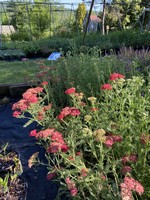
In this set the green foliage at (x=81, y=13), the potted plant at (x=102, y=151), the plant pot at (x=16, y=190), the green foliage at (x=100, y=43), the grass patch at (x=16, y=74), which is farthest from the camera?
the green foliage at (x=81, y=13)

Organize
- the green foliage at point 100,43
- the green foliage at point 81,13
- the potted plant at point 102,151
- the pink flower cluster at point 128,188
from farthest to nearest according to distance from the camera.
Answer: the green foliage at point 81,13
the green foliage at point 100,43
the potted plant at point 102,151
the pink flower cluster at point 128,188

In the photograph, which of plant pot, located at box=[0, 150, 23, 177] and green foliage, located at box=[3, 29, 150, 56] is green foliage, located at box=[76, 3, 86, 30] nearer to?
green foliage, located at box=[3, 29, 150, 56]

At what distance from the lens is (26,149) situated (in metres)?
2.48

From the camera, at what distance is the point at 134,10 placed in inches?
611

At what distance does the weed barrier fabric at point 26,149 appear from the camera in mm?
1888

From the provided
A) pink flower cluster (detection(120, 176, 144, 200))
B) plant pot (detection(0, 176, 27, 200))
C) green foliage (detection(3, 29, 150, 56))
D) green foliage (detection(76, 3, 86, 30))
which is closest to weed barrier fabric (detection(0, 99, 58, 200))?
plant pot (detection(0, 176, 27, 200))

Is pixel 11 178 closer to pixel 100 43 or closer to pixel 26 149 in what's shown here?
pixel 26 149

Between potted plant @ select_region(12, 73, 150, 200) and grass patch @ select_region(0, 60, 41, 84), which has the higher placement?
potted plant @ select_region(12, 73, 150, 200)

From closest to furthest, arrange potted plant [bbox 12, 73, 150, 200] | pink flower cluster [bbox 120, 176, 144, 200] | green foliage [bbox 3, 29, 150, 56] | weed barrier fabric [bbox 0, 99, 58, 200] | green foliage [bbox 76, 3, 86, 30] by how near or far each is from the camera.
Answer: pink flower cluster [bbox 120, 176, 144, 200] < potted plant [bbox 12, 73, 150, 200] < weed barrier fabric [bbox 0, 99, 58, 200] < green foliage [bbox 3, 29, 150, 56] < green foliage [bbox 76, 3, 86, 30]

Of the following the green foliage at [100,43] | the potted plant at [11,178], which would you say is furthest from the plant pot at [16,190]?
the green foliage at [100,43]

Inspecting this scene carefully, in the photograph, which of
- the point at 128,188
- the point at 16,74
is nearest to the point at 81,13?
the point at 16,74

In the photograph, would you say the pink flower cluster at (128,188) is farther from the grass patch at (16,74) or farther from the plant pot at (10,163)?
the grass patch at (16,74)

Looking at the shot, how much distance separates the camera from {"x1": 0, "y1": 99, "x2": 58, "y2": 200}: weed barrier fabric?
1.89 meters

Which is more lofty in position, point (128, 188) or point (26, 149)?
point (128, 188)
